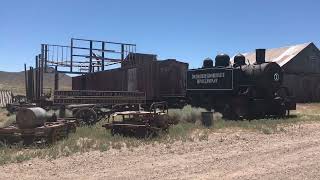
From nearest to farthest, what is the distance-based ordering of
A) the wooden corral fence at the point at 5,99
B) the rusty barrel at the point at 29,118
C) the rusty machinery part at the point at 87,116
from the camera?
the rusty barrel at the point at 29,118, the rusty machinery part at the point at 87,116, the wooden corral fence at the point at 5,99

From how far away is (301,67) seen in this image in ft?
141

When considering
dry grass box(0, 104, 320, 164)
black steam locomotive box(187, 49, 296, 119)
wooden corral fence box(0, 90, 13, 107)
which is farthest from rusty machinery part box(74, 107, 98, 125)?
wooden corral fence box(0, 90, 13, 107)

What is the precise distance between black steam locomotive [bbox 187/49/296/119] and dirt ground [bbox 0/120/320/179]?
9.71 m

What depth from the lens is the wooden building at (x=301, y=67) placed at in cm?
4109

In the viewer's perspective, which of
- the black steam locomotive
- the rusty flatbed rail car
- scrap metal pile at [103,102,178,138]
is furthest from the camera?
the black steam locomotive

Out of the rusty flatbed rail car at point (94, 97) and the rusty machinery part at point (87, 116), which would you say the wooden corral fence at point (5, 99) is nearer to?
the rusty flatbed rail car at point (94, 97)

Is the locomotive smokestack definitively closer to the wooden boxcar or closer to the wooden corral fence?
the wooden boxcar

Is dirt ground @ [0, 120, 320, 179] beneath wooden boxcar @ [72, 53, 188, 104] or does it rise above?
beneath

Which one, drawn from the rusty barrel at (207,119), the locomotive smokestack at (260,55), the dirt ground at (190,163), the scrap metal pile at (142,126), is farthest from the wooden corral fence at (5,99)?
the dirt ground at (190,163)

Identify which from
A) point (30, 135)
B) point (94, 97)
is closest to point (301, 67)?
point (94, 97)

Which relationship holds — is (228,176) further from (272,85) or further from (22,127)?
(272,85)

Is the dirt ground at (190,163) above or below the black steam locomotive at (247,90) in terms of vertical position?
below

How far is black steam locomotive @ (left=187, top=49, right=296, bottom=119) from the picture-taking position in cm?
2362

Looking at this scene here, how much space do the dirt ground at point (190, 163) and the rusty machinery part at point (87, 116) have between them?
6.25m
